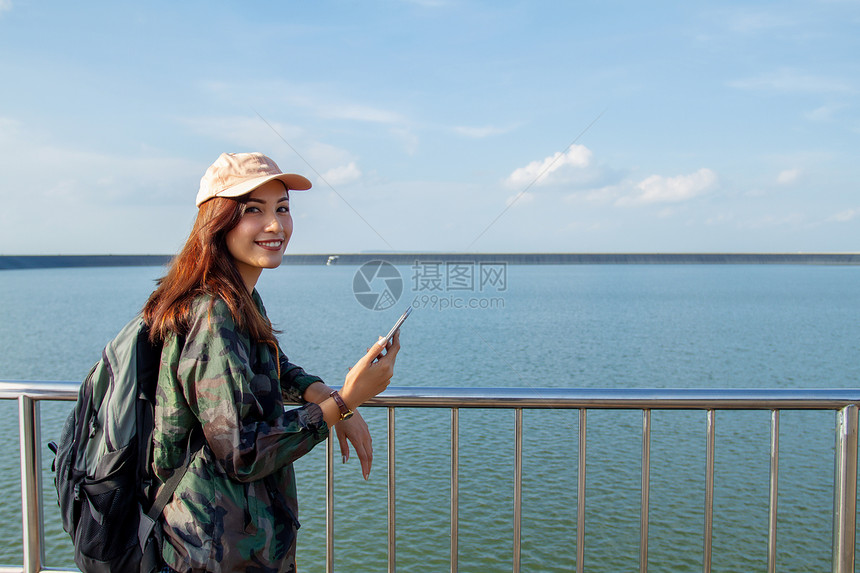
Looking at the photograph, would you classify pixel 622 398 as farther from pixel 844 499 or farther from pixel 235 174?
pixel 235 174

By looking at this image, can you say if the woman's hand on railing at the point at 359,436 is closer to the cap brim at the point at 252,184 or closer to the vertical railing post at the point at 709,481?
the cap brim at the point at 252,184

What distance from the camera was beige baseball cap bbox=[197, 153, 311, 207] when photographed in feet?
5.22

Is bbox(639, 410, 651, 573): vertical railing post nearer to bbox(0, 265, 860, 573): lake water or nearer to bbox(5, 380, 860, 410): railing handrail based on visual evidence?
bbox(5, 380, 860, 410): railing handrail

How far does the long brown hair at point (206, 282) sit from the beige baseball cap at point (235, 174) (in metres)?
0.03

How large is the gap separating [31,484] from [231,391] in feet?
6.19

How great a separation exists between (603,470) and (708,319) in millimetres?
29245

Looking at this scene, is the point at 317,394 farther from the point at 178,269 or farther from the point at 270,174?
the point at 270,174

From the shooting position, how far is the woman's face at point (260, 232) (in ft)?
5.35

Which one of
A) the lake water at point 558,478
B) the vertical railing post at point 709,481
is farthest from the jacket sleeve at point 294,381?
the lake water at point 558,478

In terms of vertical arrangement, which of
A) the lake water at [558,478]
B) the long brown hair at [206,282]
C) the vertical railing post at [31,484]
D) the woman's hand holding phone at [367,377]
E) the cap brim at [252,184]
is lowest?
the lake water at [558,478]

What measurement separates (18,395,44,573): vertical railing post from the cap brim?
1.61m

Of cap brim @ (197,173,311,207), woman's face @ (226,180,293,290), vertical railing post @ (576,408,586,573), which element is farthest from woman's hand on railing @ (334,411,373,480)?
vertical railing post @ (576,408,586,573)

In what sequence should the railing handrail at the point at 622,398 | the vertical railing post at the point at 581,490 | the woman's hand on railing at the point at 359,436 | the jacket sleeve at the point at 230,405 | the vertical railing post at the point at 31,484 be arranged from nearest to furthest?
the jacket sleeve at the point at 230,405
the woman's hand on railing at the point at 359,436
the railing handrail at the point at 622,398
the vertical railing post at the point at 581,490
the vertical railing post at the point at 31,484

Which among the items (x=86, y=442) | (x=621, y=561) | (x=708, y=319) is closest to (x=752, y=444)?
(x=621, y=561)
